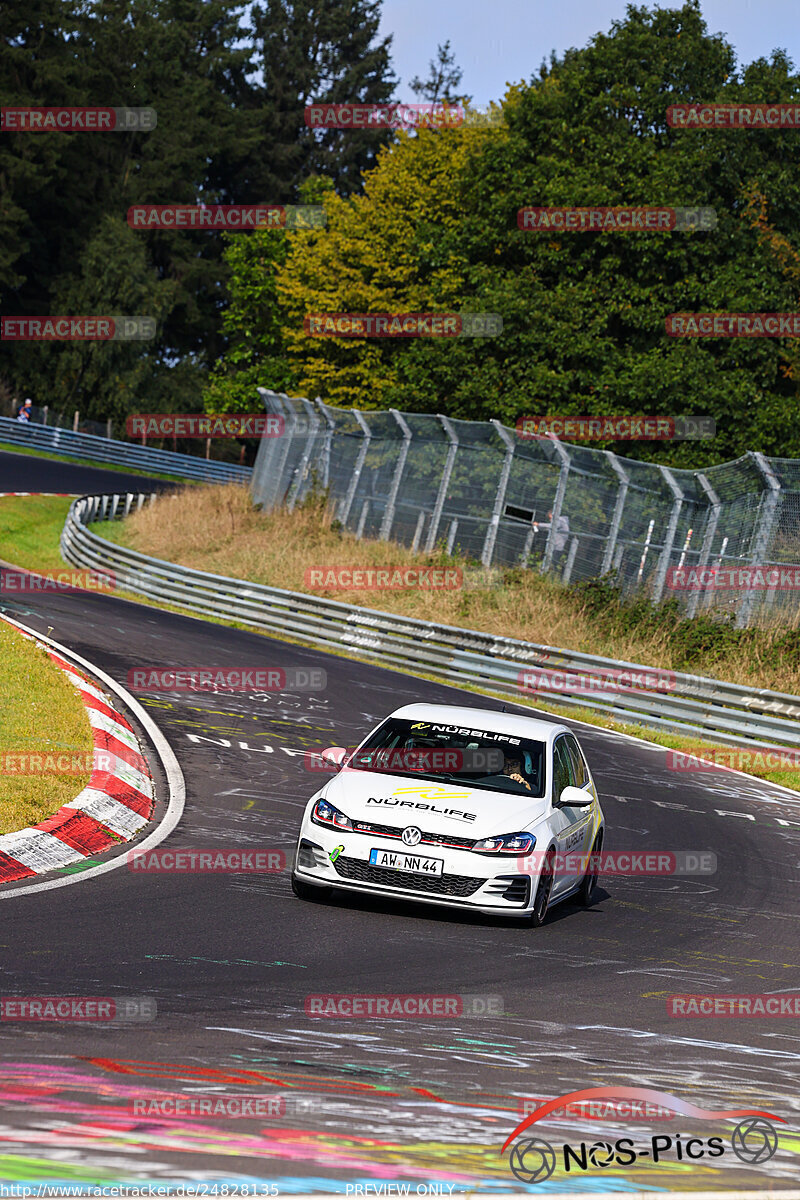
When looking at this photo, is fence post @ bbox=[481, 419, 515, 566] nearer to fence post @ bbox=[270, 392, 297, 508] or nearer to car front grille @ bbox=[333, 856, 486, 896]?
fence post @ bbox=[270, 392, 297, 508]

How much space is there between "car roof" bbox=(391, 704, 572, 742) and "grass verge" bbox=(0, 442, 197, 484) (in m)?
42.9

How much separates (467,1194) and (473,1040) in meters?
2.28

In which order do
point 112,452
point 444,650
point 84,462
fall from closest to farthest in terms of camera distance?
1. point 444,650
2. point 84,462
3. point 112,452

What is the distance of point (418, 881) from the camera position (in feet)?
29.7

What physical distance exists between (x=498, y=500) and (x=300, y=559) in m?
5.33

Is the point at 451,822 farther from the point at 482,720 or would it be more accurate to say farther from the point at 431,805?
the point at 482,720

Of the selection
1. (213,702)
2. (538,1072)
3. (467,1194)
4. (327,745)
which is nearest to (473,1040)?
(538,1072)

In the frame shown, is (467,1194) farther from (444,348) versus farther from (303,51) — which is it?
(303,51)

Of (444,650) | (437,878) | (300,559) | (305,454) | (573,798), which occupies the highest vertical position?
(305,454)

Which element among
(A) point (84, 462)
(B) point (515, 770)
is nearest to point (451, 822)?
(B) point (515, 770)

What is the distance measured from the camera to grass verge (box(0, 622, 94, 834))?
34.2 feet

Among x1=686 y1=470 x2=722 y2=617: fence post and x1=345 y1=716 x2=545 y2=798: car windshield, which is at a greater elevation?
x1=686 y1=470 x2=722 y2=617: fence post

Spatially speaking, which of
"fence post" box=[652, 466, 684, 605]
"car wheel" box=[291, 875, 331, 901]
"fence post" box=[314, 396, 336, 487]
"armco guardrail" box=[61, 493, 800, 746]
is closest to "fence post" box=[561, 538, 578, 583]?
"fence post" box=[652, 466, 684, 605]

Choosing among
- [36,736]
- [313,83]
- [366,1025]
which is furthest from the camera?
[313,83]
